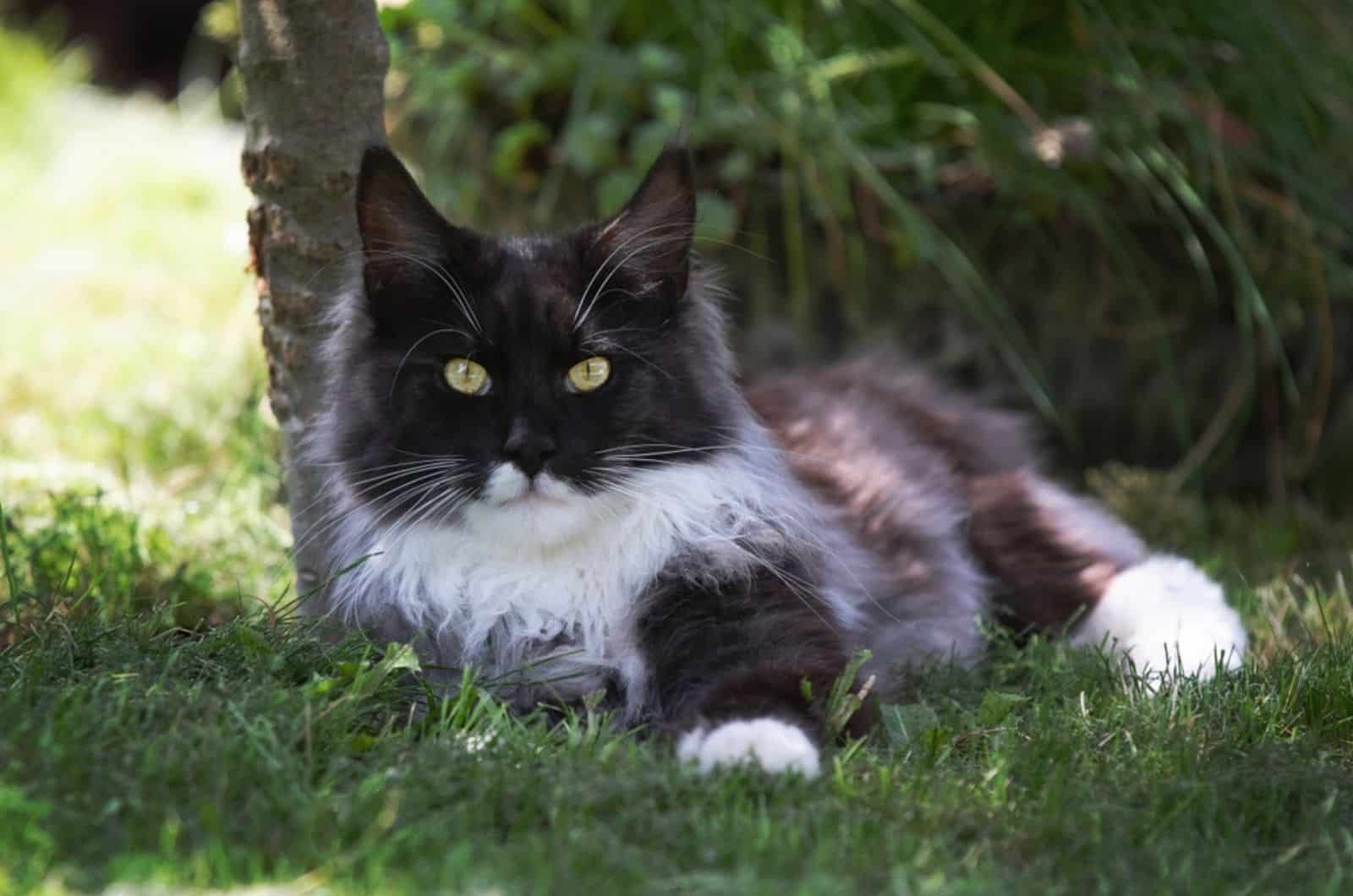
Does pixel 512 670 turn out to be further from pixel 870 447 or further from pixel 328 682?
pixel 870 447

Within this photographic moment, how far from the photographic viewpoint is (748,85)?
4359 mm

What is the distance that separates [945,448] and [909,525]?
50cm

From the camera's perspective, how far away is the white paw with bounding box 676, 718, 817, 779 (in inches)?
83.4

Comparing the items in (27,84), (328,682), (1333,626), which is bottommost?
(1333,626)

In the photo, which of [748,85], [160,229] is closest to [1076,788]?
[748,85]

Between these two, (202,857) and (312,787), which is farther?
(312,787)

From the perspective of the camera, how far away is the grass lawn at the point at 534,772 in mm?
1788

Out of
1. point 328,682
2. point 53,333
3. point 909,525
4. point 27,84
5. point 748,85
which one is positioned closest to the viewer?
point 328,682

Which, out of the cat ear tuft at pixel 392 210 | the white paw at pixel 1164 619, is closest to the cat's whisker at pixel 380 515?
the cat ear tuft at pixel 392 210

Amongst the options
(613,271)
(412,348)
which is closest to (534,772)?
(412,348)

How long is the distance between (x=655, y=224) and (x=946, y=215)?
222 centimetres

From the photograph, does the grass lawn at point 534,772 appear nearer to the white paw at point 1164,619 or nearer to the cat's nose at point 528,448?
the white paw at point 1164,619

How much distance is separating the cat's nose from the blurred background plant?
1.48 meters

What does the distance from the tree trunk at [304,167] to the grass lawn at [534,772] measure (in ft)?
1.72
